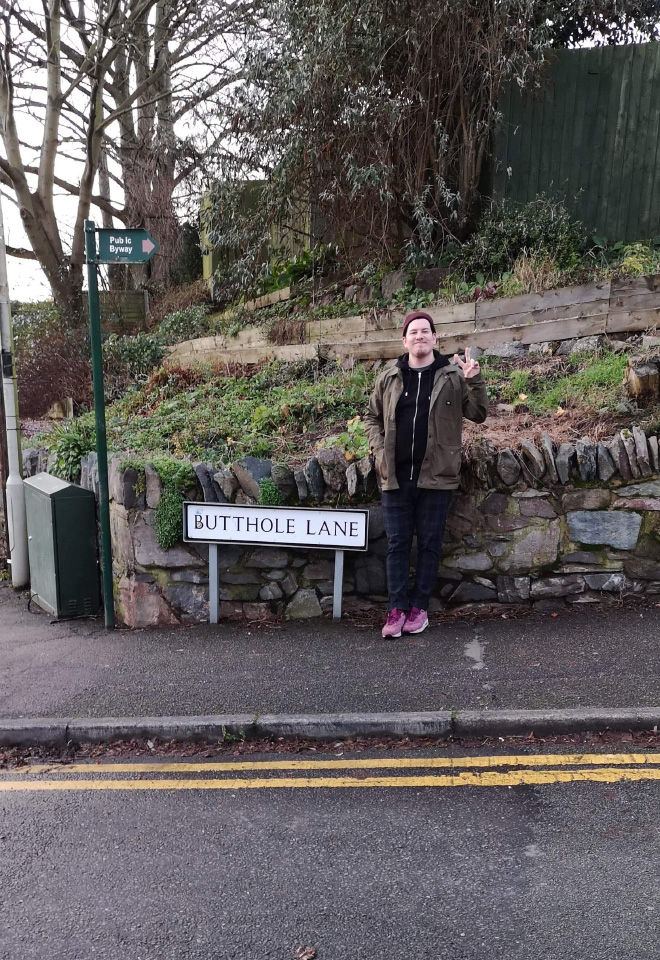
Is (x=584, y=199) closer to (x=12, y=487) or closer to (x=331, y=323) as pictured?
(x=331, y=323)

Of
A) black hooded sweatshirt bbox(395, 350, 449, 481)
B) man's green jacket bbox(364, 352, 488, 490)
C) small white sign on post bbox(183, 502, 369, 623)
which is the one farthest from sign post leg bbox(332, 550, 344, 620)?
black hooded sweatshirt bbox(395, 350, 449, 481)

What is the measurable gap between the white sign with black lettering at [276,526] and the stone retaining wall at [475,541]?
195 mm

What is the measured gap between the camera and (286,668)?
4781 mm

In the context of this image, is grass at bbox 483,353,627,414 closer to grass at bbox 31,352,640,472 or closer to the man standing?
grass at bbox 31,352,640,472

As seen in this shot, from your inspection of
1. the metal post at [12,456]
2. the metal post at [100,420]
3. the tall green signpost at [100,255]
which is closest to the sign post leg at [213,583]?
the metal post at [100,420]

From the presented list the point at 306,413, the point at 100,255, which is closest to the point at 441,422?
the point at 306,413

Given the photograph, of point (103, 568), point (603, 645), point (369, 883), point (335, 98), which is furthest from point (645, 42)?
point (369, 883)

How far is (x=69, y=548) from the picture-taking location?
621cm

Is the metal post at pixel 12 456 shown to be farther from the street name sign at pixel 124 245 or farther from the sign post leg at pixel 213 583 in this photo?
the sign post leg at pixel 213 583

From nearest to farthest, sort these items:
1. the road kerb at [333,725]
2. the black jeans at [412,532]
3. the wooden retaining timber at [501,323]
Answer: the road kerb at [333,725] < the black jeans at [412,532] < the wooden retaining timber at [501,323]

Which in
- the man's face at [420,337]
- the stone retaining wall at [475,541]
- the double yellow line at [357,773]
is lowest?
the double yellow line at [357,773]

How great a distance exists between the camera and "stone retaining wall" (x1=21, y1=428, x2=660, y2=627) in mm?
5406

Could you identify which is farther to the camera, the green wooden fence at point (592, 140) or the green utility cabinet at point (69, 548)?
the green wooden fence at point (592, 140)

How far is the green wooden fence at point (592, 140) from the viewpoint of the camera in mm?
9406
